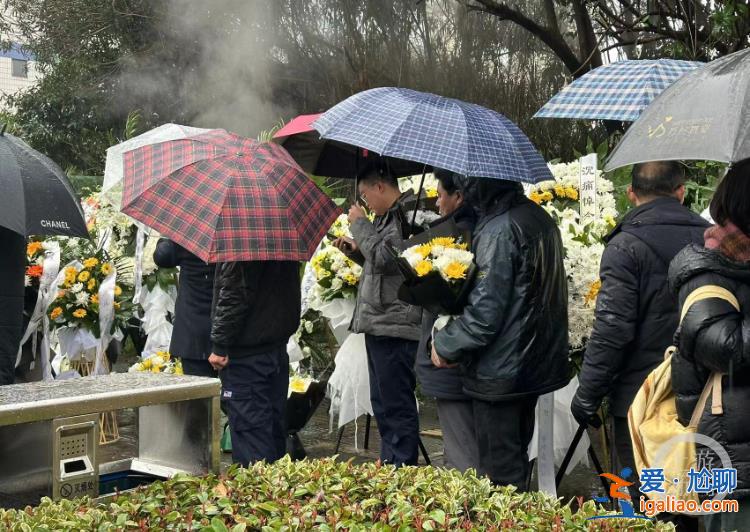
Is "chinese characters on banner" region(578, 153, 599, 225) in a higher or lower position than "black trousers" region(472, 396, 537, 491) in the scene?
higher

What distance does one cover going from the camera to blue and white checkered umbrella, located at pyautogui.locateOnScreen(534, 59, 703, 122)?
492 centimetres

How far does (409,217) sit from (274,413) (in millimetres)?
1297

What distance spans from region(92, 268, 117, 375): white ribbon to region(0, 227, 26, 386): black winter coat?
2.43 meters

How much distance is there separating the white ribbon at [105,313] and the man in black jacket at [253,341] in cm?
174

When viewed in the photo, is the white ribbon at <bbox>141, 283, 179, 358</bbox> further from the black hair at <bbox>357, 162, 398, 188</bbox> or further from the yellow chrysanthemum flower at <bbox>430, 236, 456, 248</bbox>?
the yellow chrysanthemum flower at <bbox>430, 236, 456, 248</bbox>

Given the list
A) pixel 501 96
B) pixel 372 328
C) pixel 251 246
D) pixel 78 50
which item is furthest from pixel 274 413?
pixel 78 50

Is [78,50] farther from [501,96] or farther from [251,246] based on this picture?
[251,246]

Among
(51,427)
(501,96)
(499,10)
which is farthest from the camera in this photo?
(501,96)

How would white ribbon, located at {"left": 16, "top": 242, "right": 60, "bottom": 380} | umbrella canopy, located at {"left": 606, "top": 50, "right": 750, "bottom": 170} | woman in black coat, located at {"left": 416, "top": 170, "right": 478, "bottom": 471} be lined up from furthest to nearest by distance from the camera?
1. white ribbon, located at {"left": 16, "top": 242, "right": 60, "bottom": 380}
2. woman in black coat, located at {"left": 416, "top": 170, "right": 478, "bottom": 471}
3. umbrella canopy, located at {"left": 606, "top": 50, "right": 750, "bottom": 170}

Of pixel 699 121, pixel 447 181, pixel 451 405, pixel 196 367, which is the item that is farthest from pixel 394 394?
pixel 699 121

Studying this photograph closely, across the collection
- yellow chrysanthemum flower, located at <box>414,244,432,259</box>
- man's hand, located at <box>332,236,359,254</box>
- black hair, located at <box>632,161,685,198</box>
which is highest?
black hair, located at <box>632,161,685,198</box>

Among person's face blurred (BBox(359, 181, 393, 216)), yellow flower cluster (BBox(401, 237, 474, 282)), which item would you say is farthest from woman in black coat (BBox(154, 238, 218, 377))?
yellow flower cluster (BBox(401, 237, 474, 282))

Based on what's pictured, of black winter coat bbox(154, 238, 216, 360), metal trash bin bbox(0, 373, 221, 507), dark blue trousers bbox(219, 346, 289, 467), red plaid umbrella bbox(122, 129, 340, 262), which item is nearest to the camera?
metal trash bin bbox(0, 373, 221, 507)

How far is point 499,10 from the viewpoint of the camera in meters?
10.4
